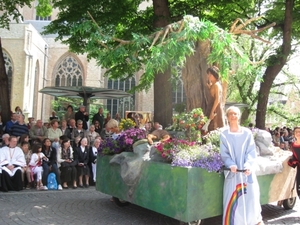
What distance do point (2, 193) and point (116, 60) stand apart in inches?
183

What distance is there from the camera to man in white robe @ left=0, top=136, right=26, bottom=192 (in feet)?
28.1

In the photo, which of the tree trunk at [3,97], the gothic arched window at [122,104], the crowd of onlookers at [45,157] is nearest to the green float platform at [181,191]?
the crowd of onlookers at [45,157]

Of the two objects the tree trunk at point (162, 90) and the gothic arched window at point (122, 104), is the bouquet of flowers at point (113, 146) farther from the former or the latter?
the gothic arched window at point (122, 104)

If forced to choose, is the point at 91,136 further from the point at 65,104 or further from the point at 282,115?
the point at 65,104

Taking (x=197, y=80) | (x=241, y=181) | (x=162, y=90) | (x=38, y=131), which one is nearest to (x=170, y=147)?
(x=241, y=181)

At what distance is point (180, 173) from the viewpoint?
5078 millimetres

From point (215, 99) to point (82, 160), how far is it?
490 cm

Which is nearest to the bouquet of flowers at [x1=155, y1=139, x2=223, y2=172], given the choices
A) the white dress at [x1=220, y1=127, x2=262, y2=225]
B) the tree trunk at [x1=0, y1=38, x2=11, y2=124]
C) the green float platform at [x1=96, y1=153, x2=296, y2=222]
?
the green float platform at [x1=96, y1=153, x2=296, y2=222]

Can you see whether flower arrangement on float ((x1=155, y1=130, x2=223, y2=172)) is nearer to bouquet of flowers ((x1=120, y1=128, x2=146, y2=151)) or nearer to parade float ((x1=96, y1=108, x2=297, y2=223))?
parade float ((x1=96, y1=108, x2=297, y2=223))

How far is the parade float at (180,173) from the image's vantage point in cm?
507

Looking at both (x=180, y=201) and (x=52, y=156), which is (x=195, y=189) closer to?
(x=180, y=201)

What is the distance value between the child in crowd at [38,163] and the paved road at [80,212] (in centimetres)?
83

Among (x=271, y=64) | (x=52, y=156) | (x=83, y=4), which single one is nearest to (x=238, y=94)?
(x=271, y=64)

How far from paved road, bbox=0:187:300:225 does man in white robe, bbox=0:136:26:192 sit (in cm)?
46
